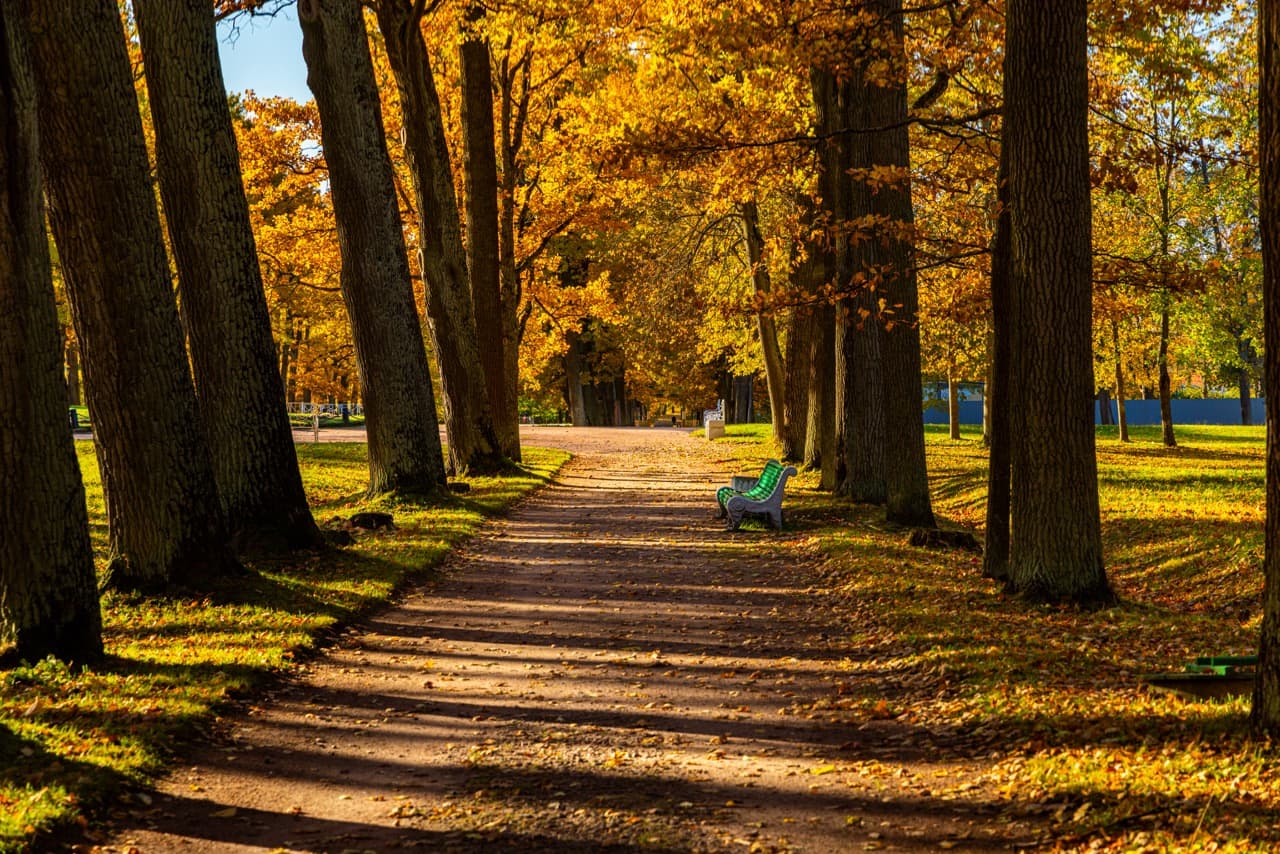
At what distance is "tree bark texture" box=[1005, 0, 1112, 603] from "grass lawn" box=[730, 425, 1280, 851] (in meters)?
0.59

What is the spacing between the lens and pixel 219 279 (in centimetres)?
1202

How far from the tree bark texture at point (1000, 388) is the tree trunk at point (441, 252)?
12105mm

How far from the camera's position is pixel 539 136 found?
29688 mm

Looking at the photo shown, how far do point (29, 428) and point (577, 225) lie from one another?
22.8 m

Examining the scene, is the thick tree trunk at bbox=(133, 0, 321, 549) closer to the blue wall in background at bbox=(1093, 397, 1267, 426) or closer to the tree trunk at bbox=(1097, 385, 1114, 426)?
the tree trunk at bbox=(1097, 385, 1114, 426)

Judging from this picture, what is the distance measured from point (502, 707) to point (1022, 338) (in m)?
5.11

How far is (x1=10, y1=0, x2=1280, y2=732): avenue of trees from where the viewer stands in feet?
31.0

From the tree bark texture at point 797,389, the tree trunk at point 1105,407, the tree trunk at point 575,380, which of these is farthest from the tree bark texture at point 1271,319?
the tree trunk at point 575,380

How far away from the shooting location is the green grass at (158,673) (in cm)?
589

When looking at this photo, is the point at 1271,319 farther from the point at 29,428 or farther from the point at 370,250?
the point at 370,250

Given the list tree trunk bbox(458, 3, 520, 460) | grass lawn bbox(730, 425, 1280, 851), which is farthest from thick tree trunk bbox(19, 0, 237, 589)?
tree trunk bbox(458, 3, 520, 460)

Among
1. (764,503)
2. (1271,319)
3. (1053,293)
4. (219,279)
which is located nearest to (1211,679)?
(1271,319)

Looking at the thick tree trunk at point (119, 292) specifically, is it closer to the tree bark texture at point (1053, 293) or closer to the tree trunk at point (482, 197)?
the tree bark texture at point (1053, 293)

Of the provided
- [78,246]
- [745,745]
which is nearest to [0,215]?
[78,246]
